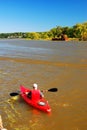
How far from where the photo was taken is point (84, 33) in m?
157

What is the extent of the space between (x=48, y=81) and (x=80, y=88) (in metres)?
3.84

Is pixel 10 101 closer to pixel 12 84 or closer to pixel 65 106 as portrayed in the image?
pixel 65 106

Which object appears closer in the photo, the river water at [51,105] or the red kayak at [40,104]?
the river water at [51,105]

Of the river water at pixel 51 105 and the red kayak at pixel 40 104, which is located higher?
the red kayak at pixel 40 104

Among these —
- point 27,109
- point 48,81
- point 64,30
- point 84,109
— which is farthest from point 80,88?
point 64,30

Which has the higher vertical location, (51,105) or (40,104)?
(40,104)

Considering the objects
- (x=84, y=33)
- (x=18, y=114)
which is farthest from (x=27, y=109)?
(x=84, y=33)

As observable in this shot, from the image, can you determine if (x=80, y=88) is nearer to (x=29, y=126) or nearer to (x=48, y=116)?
(x=48, y=116)

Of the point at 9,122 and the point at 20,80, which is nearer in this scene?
the point at 9,122

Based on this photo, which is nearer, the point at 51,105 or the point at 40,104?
the point at 40,104

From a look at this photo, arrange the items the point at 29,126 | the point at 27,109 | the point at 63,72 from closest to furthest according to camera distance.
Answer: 1. the point at 29,126
2. the point at 27,109
3. the point at 63,72

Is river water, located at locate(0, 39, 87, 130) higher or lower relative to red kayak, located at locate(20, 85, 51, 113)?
lower

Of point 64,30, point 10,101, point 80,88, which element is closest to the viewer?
point 10,101

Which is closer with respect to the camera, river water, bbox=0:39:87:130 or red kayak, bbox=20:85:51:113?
river water, bbox=0:39:87:130
